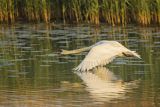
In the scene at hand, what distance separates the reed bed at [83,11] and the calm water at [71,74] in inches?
36.5

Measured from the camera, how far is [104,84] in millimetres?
10820

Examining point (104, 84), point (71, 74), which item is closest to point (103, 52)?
point (71, 74)

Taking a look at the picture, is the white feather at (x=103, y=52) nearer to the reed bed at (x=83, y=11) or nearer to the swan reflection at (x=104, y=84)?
Result: the swan reflection at (x=104, y=84)

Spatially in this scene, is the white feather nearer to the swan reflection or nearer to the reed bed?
the swan reflection

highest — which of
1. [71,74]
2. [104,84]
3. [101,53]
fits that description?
[101,53]

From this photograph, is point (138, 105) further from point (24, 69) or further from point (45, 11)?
point (45, 11)

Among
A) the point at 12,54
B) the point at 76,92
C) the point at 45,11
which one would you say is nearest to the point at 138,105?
the point at 76,92

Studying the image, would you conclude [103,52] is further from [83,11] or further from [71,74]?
[83,11]

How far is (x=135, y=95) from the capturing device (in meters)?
9.59

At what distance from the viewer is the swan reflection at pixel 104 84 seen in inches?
379

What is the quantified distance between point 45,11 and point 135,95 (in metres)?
12.9

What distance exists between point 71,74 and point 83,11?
991 cm

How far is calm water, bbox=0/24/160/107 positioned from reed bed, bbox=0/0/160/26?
3.04ft

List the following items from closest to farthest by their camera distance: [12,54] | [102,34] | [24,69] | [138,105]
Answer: [138,105] → [24,69] → [12,54] → [102,34]
